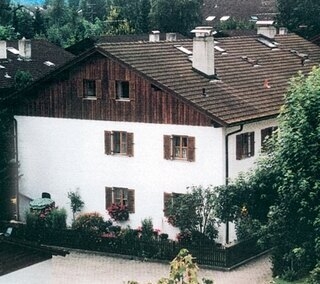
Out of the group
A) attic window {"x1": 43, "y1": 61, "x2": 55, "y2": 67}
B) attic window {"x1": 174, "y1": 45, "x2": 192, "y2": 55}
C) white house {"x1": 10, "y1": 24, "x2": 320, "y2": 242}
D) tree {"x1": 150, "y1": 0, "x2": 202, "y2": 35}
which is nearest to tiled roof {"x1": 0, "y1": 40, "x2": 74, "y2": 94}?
attic window {"x1": 43, "y1": 61, "x2": 55, "y2": 67}

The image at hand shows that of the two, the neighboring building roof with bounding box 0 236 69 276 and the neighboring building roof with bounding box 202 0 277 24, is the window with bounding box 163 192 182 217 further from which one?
the neighboring building roof with bounding box 202 0 277 24

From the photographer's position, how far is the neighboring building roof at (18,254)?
26438 mm

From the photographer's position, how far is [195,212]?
38.4 m

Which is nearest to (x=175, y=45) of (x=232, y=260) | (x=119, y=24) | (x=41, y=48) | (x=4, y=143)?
(x=4, y=143)

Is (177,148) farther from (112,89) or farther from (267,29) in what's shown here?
(267,29)

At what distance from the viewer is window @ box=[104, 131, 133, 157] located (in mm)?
41719

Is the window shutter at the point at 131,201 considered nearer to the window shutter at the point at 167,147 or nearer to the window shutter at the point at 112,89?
the window shutter at the point at 167,147

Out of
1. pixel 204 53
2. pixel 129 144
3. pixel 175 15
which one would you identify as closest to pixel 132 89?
pixel 129 144

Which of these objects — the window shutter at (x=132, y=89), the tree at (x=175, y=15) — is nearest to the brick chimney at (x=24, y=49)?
the window shutter at (x=132, y=89)

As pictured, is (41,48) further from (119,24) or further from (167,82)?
(119,24)

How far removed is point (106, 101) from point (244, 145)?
6.19 m

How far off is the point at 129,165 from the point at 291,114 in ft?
34.4

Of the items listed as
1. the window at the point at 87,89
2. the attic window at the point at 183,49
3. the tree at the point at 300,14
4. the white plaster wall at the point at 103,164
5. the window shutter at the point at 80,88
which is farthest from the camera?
the tree at the point at 300,14

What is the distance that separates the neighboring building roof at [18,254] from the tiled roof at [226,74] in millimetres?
13096
